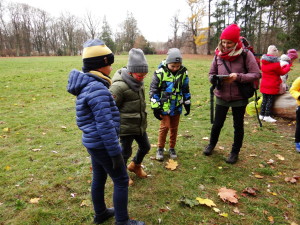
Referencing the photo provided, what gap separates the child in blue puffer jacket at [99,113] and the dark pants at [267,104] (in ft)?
17.3

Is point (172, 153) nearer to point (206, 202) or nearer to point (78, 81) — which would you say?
point (206, 202)

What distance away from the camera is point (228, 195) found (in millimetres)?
3066

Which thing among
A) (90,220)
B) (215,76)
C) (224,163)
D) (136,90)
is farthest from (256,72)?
(90,220)

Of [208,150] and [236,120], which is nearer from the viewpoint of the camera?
[236,120]

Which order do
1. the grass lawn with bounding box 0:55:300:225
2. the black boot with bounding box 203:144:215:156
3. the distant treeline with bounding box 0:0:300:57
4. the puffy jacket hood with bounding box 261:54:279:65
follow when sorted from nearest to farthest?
1. the grass lawn with bounding box 0:55:300:225
2. the black boot with bounding box 203:144:215:156
3. the puffy jacket hood with bounding box 261:54:279:65
4. the distant treeline with bounding box 0:0:300:57

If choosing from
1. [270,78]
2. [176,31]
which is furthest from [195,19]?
[270,78]

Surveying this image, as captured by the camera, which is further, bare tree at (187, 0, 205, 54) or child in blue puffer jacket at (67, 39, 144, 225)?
bare tree at (187, 0, 205, 54)

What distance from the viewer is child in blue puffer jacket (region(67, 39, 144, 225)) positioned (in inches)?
79.0

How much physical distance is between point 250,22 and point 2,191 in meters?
38.2

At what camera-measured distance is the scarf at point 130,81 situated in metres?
2.90

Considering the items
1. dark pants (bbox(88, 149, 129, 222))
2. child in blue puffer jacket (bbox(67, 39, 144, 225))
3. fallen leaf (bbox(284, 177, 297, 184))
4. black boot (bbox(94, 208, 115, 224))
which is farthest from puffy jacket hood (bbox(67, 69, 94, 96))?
fallen leaf (bbox(284, 177, 297, 184))

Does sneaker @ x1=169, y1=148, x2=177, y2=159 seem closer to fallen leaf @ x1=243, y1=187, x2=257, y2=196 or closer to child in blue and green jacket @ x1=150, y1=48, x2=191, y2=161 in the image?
child in blue and green jacket @ x1=150, y1=48, x2=191, y2=161

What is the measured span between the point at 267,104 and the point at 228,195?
409 centimetres

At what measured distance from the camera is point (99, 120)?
2.00m
